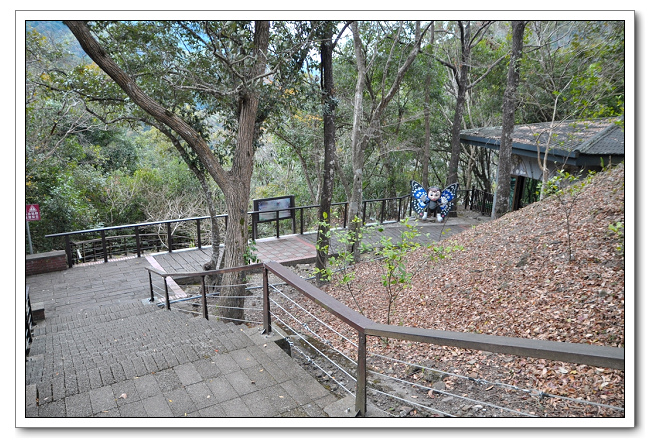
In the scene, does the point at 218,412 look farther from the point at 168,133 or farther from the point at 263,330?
the point at 168,133

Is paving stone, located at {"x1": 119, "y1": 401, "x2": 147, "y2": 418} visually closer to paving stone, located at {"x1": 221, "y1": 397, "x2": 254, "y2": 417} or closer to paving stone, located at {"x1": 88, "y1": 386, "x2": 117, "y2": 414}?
paving stone, located at {"x1": 88, "y1": 386, "x2": 117, "y2": 414}

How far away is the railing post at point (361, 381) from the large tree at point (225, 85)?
3.02 m

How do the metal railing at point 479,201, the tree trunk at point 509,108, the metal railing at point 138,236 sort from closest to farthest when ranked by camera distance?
the metal railing at point 138,236
the tree trunk at point 509,108
the metal railing at point 479,201

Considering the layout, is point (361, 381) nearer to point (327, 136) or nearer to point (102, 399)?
point (102, 399)

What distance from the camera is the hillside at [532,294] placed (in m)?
3.27

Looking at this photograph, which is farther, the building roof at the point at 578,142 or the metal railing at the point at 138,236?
the metal railing at the point at 138,236

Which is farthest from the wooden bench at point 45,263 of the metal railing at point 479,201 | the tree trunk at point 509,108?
the metal railing at point 479,201

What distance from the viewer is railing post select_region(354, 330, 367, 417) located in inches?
82.4

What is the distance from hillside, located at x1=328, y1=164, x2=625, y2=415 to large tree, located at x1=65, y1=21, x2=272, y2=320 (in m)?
2.61

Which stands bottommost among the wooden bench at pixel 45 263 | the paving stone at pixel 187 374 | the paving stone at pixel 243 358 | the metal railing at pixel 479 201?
the paving stone at pixel 187 374

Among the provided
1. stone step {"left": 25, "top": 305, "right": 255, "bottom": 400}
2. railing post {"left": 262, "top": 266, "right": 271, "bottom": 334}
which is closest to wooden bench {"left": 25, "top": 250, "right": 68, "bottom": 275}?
stone step {"left": 25, "top": 305, "right": 255, "bottom": 400}

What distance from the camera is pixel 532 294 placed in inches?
187

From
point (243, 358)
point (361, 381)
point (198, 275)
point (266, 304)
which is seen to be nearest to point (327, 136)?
point (198, 275)

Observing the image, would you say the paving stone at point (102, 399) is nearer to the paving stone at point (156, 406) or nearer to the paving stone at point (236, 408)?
the paving stone at point (156, 406)
